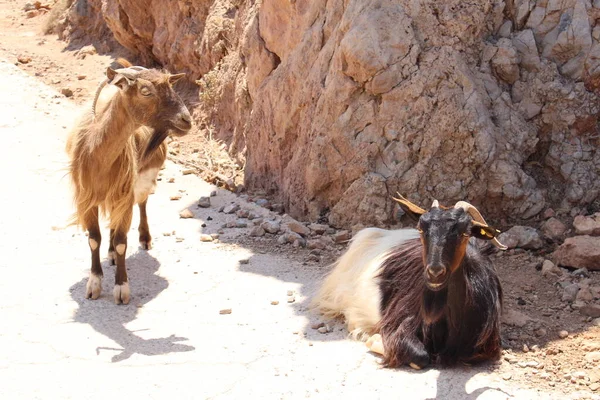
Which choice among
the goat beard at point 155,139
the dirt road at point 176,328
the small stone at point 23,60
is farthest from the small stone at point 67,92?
the goat beard at point 155,139

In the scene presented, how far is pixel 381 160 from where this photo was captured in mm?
7086

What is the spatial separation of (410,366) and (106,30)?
10604 millimetres

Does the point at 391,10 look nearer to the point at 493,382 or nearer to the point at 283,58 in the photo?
the point at 283,58

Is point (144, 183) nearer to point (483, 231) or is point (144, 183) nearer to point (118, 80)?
point (118, 80)

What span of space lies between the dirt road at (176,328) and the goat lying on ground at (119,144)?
45 centimetres

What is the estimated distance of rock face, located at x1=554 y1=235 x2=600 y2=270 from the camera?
6062 mm

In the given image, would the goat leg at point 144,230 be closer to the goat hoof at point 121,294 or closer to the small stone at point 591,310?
the goat hoof at point 121,294

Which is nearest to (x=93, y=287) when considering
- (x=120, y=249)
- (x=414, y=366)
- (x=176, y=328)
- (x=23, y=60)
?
(x=120, y=249)

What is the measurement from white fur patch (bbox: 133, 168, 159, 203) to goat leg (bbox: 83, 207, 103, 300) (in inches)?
22.2

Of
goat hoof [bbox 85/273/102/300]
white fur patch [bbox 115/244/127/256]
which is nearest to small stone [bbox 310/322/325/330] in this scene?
white fur patch [bbox 115/244/127/256]

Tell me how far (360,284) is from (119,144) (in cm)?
211

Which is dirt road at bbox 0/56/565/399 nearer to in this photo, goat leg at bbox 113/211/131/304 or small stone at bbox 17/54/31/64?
goat leg at bbox 113/211/131/304

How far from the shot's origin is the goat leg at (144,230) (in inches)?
280

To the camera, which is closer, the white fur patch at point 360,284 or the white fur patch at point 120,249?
the white fur patch at point 360,284
